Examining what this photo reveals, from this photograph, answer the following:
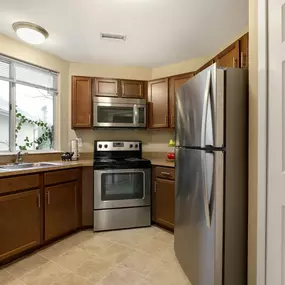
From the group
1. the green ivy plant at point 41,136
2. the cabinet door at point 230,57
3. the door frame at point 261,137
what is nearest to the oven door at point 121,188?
the green ivy plant at point 41,136

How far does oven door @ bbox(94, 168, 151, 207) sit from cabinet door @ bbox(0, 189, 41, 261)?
0.73 m

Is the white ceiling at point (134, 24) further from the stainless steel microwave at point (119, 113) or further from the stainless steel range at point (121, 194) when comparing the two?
the stainless steel range at point (121, 194)

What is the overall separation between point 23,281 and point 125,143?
2032 mm

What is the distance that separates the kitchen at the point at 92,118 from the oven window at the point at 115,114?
0.13m

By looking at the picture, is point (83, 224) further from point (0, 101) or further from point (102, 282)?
point (0, 101)

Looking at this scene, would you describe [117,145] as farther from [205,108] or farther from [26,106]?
[205,108]

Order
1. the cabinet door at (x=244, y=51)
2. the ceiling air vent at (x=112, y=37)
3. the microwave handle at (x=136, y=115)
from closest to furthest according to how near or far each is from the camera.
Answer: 1. the cabinet door at (x=244, y=51)
2. the ceiling air vent at (x=112, y=37)
3. the microwave handle at (x=136, y=115)

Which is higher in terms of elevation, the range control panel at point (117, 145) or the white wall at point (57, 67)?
the white wall at point (57, 67)

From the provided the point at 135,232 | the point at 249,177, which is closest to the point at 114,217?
the point at 135,232

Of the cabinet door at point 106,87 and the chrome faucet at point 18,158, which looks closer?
the chrome faucet at point 18,158

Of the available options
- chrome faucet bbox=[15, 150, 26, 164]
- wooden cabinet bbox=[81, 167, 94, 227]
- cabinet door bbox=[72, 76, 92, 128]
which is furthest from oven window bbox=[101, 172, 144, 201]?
chrome faucet bbox=[15, 150, 26, 164]

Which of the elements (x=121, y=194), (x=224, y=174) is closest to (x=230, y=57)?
(x=224, y=174)

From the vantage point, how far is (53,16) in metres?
2.02

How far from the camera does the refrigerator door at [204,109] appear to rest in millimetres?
1311
